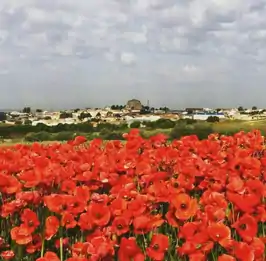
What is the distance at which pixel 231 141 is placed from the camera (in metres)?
7.40

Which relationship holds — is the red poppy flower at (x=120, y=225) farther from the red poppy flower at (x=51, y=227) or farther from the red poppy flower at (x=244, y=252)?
the red poppy flower at (x=244, y=252)

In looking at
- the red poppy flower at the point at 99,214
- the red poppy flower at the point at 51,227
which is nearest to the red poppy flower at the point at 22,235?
the red poppy flower at the point at 51,227

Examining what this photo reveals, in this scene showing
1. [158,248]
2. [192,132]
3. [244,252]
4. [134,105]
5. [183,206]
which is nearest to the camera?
[244,252]

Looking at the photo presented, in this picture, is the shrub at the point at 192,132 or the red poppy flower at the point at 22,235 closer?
the red poppy flower at the point at 22,235

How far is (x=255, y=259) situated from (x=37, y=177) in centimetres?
185

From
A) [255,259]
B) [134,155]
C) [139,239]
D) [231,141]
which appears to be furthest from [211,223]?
[231,141]

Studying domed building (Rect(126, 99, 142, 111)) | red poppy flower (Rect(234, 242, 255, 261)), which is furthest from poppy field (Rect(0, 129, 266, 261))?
domed building (Rect(126, 99, 142, 111))

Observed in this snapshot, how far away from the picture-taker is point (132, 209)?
373cm

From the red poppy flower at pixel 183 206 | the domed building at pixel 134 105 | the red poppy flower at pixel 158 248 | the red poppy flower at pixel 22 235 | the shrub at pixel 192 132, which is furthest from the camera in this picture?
the domed building at pixel 134 105

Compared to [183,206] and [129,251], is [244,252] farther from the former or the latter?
[183,206]

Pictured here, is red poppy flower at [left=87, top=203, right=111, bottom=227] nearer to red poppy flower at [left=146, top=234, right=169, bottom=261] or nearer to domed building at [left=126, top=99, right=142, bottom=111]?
red poppy flower at [left=146, top=234, right=169, bottom=261]

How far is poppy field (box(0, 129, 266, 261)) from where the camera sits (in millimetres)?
3320

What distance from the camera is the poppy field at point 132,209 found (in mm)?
3320

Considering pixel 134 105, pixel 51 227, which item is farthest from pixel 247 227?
pixel 134 105
